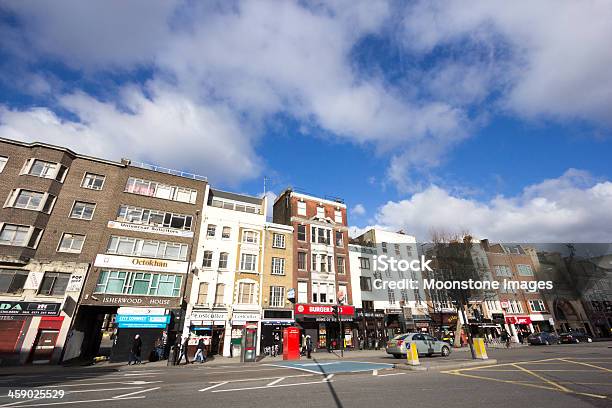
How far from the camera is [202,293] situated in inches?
1119

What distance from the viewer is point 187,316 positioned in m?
26.7

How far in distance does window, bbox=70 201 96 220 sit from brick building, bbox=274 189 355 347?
2035 cm

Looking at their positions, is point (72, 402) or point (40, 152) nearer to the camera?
point (72, 402)

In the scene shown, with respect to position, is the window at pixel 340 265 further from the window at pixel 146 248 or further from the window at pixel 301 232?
the window at pixel 146 248

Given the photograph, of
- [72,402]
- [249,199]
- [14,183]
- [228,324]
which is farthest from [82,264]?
[72,402]

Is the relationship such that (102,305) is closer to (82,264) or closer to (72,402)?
(82,264)

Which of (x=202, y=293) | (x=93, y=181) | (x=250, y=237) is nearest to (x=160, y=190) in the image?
(x=93, y=181)

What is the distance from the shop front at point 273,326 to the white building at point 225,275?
2.78 feet

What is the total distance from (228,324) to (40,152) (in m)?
23.2

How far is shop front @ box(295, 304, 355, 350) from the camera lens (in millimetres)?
31516

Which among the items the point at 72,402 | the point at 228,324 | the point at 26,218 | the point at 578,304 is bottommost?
the point at 72,402

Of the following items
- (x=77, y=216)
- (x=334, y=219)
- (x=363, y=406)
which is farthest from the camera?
(x=334, y=219)

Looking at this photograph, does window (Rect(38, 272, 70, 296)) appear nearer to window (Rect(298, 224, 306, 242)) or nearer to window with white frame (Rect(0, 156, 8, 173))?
window with white frame (Rect(0, 156, 8, 173))

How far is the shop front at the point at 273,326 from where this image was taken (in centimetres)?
2906
